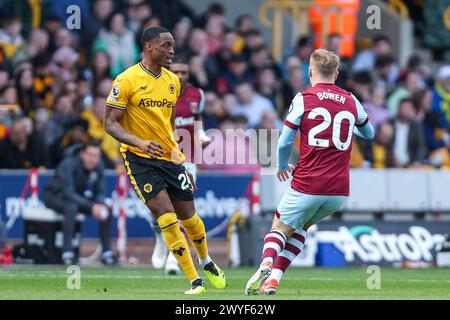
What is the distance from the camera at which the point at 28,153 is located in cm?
2141

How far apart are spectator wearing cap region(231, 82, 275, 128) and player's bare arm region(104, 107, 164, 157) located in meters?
10.7

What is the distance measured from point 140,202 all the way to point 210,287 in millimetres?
8111

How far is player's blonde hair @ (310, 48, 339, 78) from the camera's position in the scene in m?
12.2

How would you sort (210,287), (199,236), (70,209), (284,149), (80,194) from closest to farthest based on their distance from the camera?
(284,149) < (199,236) < (210,287) < (70,209) < (80,194)

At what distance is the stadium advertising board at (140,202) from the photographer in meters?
20.8

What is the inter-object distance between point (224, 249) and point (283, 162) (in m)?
9.87

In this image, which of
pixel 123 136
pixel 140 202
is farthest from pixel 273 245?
pixel 140 202

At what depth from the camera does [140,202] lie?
21.6 metres

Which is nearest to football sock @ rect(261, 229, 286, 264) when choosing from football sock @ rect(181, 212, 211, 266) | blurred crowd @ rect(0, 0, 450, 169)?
football sock @ rect(181, 212, 211, 266)

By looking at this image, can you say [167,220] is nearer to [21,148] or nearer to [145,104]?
[145,104]

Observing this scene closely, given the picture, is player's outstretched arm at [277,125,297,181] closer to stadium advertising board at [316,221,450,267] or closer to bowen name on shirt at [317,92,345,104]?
bowen name on shirt at [317,92,345,104]
